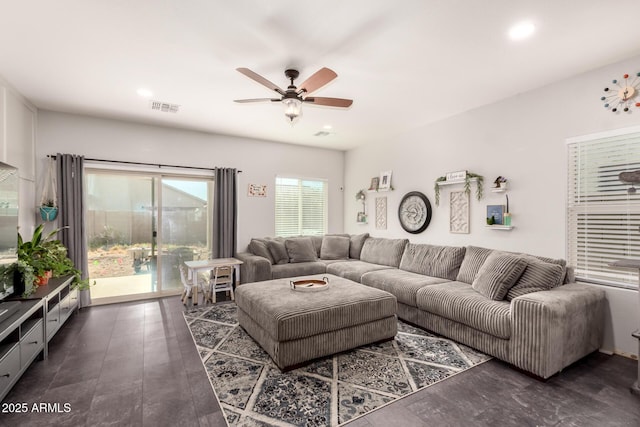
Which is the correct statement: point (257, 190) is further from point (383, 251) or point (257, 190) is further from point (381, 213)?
point (383, 251)

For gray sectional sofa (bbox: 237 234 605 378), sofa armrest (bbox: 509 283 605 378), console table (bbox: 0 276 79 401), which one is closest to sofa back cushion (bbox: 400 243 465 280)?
gray sectional sofa (bbox: 237 234 605 378)

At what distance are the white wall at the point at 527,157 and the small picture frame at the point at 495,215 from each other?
0.25 ft

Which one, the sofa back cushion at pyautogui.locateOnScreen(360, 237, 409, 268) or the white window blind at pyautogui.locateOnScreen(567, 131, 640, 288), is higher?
the white window blind at pyautogui.locateOnScreen(567, 131, 640, 288)

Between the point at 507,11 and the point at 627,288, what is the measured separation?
8.63 ft

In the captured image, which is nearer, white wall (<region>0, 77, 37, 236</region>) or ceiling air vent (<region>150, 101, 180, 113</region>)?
white wall (<region>0, 77, 37, 236</region>)

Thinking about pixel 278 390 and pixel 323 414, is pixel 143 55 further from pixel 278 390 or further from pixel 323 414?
pixel 323 414

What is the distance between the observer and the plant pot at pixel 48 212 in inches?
154

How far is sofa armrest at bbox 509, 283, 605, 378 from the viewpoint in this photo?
235cm

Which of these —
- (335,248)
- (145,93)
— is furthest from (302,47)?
(335,248)

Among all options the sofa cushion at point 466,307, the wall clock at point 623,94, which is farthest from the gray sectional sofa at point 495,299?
the wall clock at point 623,94

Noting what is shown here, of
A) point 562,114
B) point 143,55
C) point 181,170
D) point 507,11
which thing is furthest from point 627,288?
point 181,170

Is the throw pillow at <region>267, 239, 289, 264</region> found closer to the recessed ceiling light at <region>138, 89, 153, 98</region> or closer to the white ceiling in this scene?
the white ceiling

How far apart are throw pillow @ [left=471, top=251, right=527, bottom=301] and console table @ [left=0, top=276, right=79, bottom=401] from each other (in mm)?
3819

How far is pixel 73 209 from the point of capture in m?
4.15
